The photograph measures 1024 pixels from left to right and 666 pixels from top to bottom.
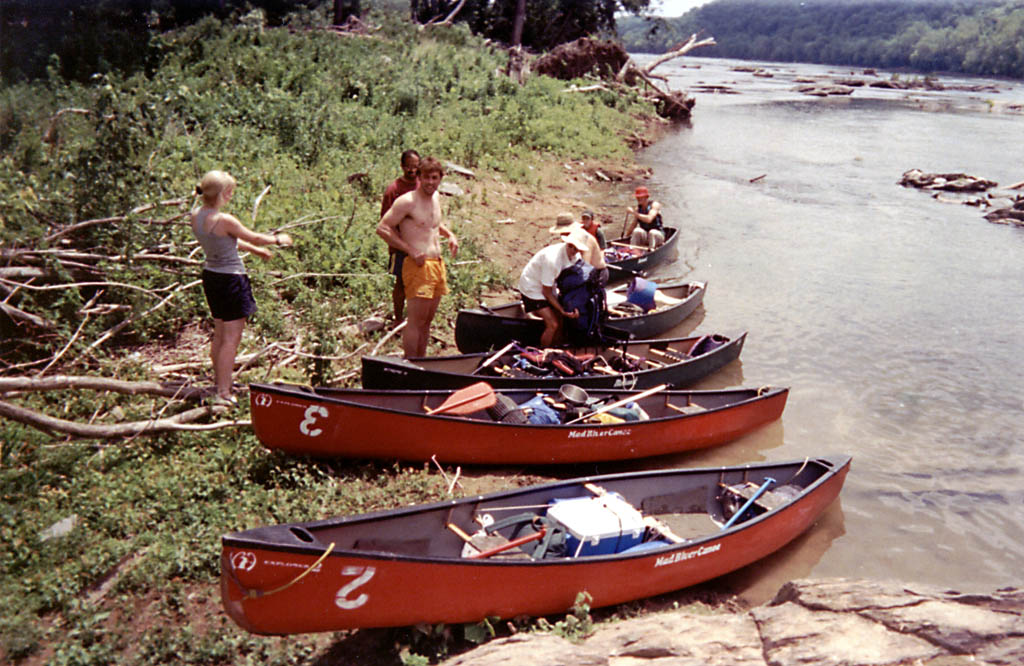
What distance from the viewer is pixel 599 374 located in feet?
31.1

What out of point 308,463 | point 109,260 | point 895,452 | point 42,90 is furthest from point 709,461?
point 42,90

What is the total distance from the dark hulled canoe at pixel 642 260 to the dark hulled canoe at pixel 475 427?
469 centimetres

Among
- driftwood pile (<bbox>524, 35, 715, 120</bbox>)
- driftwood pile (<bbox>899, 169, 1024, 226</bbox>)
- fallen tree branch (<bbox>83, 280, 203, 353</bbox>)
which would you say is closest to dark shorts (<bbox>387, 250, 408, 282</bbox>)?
fallen tree branch (<bbox>83, 280, 203, 353</bbox>)

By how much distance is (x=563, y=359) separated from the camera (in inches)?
373

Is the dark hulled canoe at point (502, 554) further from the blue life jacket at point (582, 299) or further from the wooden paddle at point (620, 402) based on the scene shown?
the blue life jacket at point (582, 299)

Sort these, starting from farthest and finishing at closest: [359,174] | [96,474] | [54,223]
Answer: [359,174] < [54,223] < [96,474]

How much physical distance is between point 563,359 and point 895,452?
14.0 ft

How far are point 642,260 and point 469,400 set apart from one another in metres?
7.41

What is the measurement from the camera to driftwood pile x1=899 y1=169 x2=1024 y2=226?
2239 cm

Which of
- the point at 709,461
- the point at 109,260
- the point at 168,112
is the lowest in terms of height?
the point at 709,461

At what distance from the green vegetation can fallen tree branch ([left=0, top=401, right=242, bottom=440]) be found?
165 mm

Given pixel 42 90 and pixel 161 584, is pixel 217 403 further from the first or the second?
pixel 42 90

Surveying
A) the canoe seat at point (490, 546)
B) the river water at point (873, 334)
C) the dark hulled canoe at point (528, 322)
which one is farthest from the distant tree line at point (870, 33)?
the canoe seat at point (490, 546)

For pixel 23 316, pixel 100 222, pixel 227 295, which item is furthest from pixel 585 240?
pixel 23 316
